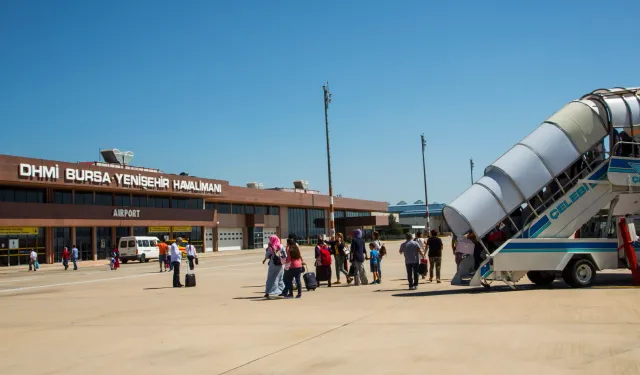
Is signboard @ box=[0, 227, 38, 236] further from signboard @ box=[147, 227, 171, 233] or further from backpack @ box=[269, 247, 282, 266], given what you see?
backpack @ box=[269, 247, 282, 266]

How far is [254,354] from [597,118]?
11215 millimetres

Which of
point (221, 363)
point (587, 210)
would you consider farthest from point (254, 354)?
point (587, 210)

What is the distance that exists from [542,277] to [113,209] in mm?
43513

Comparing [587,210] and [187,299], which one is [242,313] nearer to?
[187,299]

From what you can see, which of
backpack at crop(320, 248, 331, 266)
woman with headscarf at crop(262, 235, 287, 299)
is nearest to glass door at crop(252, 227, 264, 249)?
backpack at crop(320, 248, 331, 266)

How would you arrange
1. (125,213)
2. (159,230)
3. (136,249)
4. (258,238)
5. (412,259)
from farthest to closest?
Result: 1. (258,238)
2. (159,230)
3. (125,213)
4. (136,249)
5. (412,259)

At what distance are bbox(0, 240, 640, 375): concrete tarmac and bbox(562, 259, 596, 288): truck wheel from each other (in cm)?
40

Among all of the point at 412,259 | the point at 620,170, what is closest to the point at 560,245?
the point at 620,170

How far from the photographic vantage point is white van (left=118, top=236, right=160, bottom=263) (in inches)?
1857

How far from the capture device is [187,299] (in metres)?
17.2

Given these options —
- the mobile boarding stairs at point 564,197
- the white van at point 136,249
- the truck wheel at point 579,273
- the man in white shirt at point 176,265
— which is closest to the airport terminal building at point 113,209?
the white van at point 136,249

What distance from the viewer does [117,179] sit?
2056 inches

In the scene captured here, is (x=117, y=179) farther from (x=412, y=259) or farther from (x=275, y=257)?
(x=412, y=259)

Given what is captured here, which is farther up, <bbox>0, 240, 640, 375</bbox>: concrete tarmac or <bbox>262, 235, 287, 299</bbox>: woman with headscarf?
<bbox>262, 235, 287, 299</bbox>: woman with headscarf
